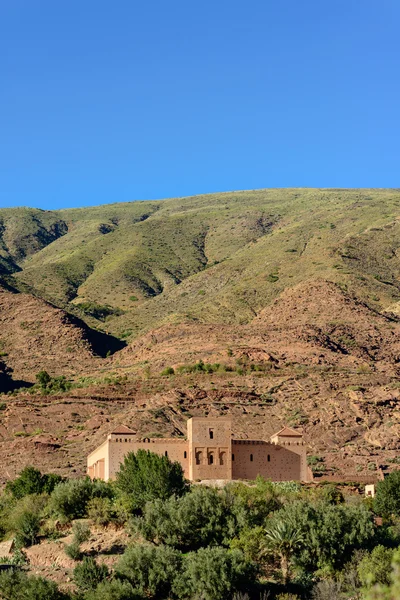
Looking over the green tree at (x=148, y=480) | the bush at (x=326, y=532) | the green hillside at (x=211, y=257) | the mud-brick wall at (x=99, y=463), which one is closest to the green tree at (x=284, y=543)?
the bush at (x=326, y=532)

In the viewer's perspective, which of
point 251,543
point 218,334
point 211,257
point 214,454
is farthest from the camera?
point 211,257

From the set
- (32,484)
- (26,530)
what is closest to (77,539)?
(26,530)

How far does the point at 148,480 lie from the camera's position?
53.0 metres

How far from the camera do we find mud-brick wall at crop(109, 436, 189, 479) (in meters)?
61.1

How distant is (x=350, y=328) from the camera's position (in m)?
94.2

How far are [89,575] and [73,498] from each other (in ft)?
31.5

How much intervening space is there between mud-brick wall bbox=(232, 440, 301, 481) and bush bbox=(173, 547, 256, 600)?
60.6ft

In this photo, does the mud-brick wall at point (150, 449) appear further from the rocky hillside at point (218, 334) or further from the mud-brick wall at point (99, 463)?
the rocky hillside at point (218, 334)

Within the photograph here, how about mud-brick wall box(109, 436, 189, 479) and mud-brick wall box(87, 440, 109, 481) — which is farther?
mud-brick wall box(87, 440, 109, 481)

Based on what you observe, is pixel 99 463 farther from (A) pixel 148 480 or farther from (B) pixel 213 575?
(B) pixel 213 575

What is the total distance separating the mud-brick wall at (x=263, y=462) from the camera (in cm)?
6175

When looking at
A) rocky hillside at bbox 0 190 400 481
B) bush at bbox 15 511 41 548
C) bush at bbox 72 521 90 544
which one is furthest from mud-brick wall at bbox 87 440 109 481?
bush at bbox 72 521 90 544

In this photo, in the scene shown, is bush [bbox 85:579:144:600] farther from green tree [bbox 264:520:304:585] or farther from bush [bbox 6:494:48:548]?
bush [bbox 6:494:48:548]

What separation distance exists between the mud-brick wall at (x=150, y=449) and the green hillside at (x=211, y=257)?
39.4 m
